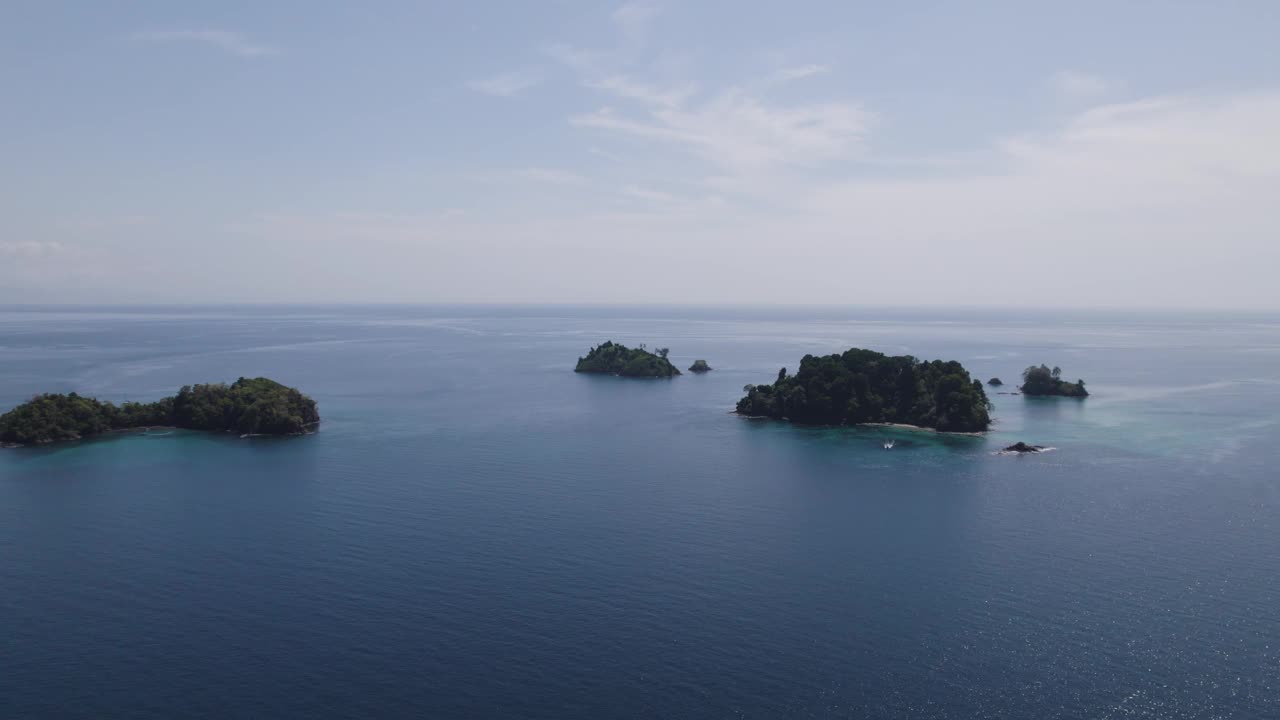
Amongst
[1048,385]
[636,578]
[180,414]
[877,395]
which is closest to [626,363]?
[877,395]

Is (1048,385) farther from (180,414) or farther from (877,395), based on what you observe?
Answer: (180,414)

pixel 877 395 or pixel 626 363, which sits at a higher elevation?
pixel 626 363

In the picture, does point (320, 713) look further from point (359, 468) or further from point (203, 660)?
point (359, 468)

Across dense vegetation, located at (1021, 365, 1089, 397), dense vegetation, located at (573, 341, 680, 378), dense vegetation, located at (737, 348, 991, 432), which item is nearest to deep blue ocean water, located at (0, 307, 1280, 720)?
dense vegetation, located at (737, 348, 991, 432)

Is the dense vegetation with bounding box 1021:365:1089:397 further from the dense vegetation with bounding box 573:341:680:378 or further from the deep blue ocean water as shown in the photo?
the dense vegetation with bounding box 573:341:680:378

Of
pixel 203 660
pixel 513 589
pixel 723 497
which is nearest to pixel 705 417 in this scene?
pixel 723 497

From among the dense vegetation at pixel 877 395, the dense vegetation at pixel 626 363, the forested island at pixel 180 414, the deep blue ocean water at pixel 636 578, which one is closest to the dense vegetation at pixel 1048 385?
the dense vegetation at pixel 877 395
